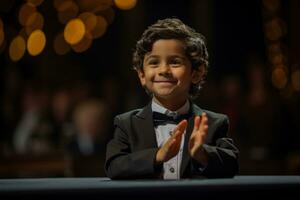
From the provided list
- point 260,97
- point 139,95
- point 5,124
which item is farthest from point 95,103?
point 260,97

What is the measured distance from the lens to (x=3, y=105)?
23.8 ft

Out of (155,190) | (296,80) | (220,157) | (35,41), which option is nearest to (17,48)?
(35,41)

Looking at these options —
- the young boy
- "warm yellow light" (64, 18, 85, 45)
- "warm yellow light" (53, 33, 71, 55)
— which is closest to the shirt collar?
the young boy

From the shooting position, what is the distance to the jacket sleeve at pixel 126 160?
6.42ft

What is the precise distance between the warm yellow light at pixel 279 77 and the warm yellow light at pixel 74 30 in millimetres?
2858

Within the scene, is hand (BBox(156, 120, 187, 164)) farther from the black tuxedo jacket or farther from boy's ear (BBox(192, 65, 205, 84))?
boy's ear (BBox(192, 65, 205, 84))

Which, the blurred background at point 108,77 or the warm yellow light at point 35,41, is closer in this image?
the blurred background at point 108,77

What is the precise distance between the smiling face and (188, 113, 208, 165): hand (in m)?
0.16

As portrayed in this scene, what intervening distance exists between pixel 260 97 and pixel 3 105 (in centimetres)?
257

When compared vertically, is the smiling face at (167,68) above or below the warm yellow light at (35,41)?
above

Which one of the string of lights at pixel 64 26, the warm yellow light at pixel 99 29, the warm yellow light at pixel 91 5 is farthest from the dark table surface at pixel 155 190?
the warm yellow light at pixel 99 29

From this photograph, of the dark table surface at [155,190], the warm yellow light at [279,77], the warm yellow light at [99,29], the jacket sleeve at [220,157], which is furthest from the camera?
the warm yellow light at [279,77]

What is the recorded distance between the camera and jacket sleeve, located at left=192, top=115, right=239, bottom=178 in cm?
198

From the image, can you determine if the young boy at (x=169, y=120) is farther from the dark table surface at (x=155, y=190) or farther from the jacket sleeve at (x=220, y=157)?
the dark table surface at (x=155, y=190)
